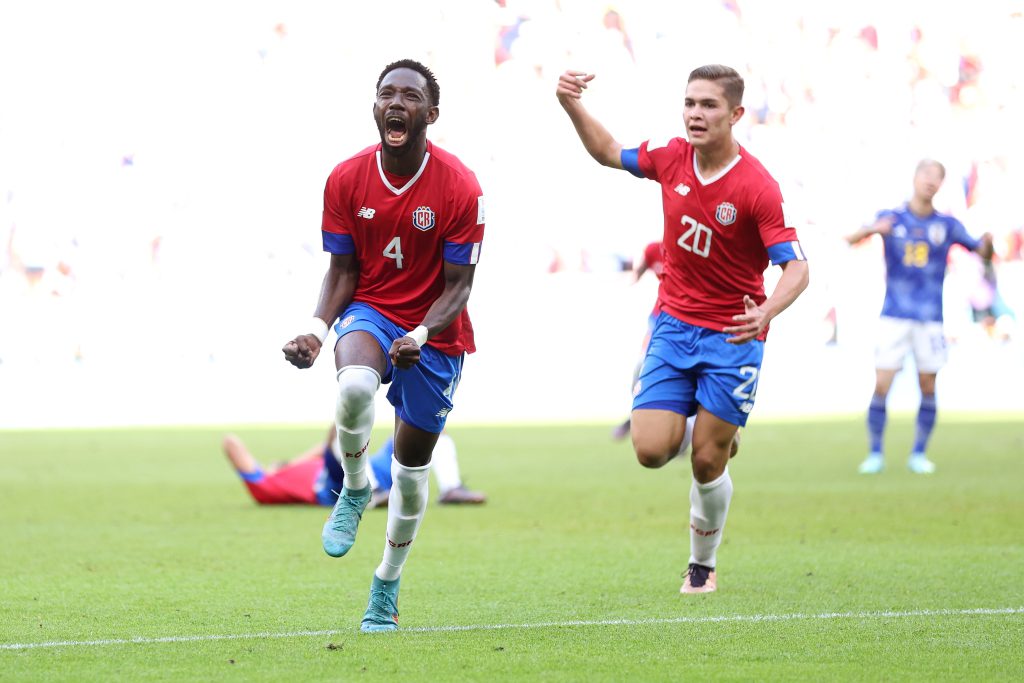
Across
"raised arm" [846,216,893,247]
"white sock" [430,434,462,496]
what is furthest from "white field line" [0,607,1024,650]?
"raised arm" [846,216,893,247]

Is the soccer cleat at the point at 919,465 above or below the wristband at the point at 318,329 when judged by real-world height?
below

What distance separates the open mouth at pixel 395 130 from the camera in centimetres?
571

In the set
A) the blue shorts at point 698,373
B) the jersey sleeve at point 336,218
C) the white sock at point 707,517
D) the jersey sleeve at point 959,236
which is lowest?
the white sock at point 707,517

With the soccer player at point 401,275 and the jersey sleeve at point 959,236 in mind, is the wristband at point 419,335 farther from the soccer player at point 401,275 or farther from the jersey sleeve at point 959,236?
the jersey sleeve at point 959,236

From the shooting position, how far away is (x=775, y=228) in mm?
6711

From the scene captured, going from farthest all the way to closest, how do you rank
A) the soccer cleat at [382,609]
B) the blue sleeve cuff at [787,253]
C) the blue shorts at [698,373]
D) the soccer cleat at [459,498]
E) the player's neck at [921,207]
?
1. the player's neck at [921,207]
2. the soccer cleat at [459,498]
3. the blue shorts at [698,373]
4. the blue sleeve cuff at [787,253]
5. the soccer cleat at [382,609]

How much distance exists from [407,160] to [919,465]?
9.04 metres

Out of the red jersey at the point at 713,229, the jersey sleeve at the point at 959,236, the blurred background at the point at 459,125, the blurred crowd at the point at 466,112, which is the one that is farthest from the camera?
the blurred crowd at the point at 466,112

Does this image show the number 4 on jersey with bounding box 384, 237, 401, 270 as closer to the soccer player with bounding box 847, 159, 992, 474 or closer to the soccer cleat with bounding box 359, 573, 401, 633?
the soccer cleat with bounding box 359, 573, 401, 633

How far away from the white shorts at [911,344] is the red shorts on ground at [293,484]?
526cm

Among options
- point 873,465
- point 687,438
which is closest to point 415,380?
point 687,438

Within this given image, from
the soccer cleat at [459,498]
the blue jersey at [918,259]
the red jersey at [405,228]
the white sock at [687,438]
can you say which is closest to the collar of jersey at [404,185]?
the red jersey at [405,228]

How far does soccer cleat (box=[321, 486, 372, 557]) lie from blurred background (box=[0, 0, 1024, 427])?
23378 millimetres

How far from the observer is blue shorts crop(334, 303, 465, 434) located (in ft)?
19.4
